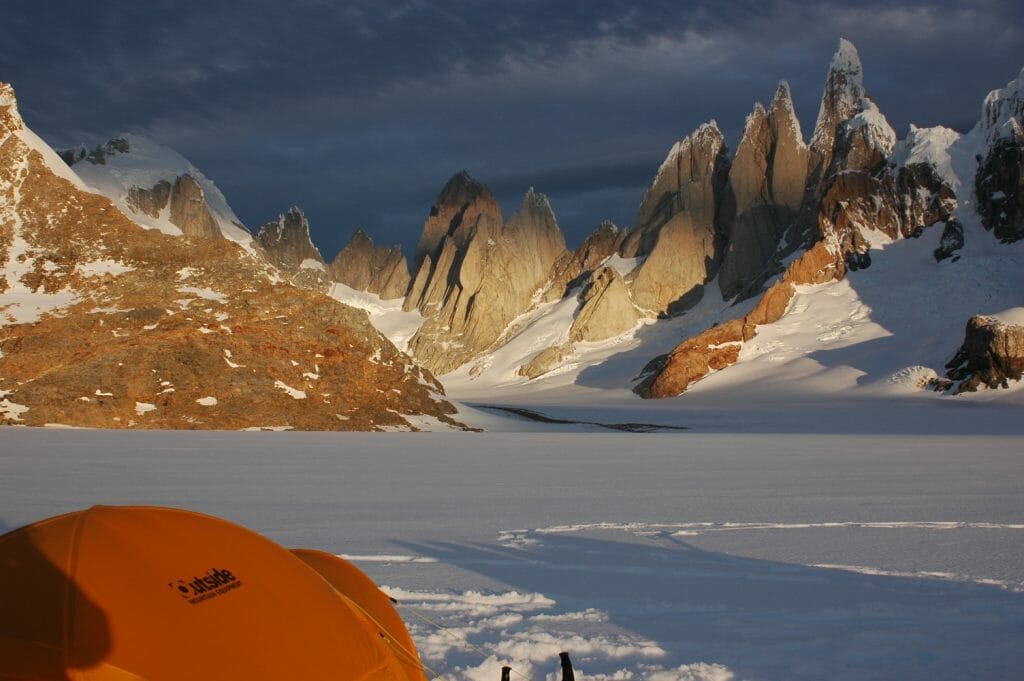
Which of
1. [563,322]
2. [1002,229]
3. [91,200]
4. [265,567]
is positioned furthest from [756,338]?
[265,567]

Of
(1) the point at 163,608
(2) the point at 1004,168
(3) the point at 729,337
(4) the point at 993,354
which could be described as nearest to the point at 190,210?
(3) the point at 729,337

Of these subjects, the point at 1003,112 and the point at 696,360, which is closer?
the point at 696,360

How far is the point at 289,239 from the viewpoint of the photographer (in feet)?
559

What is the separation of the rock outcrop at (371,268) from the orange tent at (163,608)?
6666 inches

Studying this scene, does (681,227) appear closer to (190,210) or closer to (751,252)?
(751,252)

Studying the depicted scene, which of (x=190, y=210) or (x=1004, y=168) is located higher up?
(x=1004, y=168)

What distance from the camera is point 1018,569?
818 centimetres

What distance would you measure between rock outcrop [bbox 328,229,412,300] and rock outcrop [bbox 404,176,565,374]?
32.6ft

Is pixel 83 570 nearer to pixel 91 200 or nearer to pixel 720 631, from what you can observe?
pixel 720 631

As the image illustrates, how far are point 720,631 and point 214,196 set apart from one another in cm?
13011

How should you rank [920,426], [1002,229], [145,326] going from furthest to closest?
1. [1002,229]
2. [920,426]
3. [145,326]

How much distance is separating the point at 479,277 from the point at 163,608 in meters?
141

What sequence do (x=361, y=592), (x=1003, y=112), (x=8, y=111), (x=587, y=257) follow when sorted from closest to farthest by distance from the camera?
(x=361, y=592) → (x=8, y=111) → (x=1003, y=112) → (x=587, y=257)

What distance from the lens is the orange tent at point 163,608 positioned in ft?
12.9
